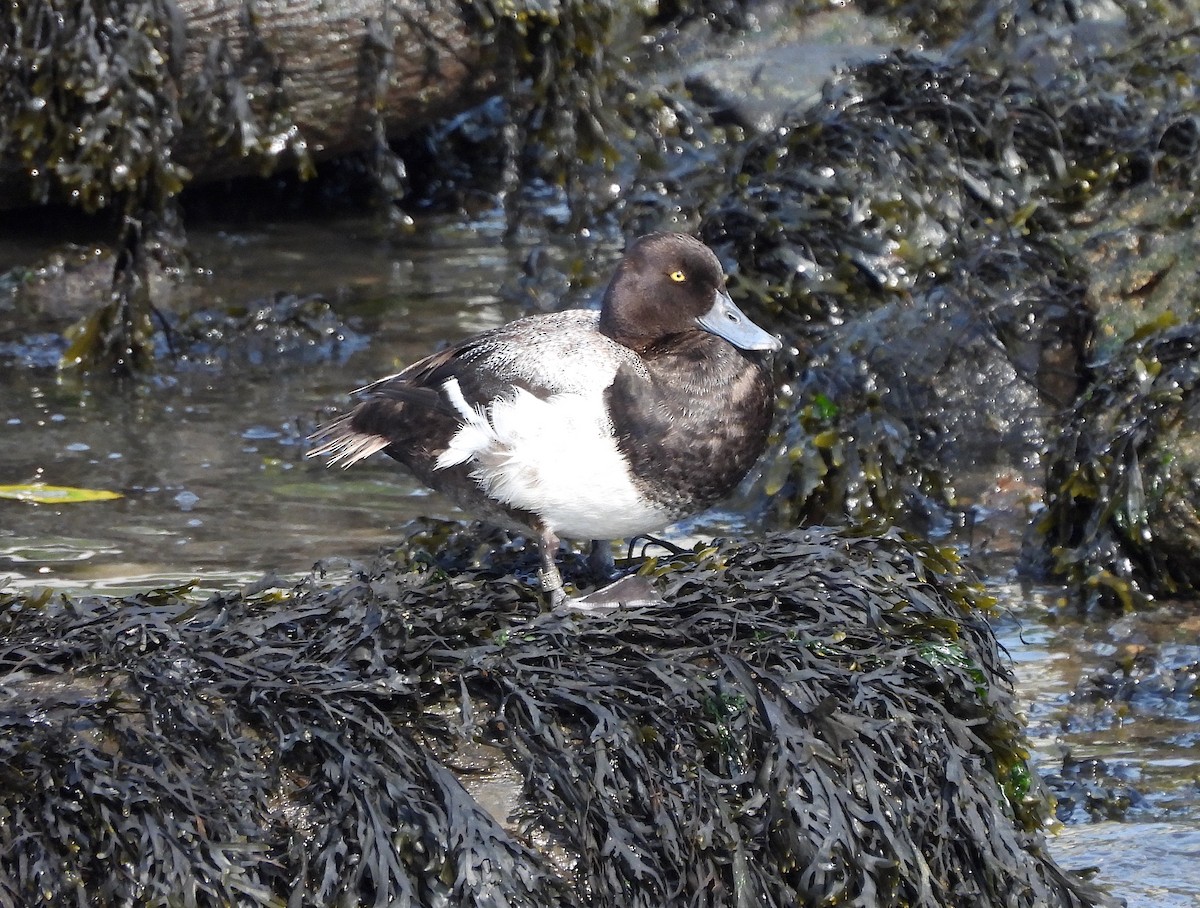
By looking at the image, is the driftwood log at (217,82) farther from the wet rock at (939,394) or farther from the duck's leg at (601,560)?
the duck's leg at (601,560)

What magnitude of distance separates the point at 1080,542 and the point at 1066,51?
4236 millimetres

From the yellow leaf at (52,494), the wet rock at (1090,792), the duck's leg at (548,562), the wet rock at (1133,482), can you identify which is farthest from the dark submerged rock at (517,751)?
the yellow leaf at (52,494)

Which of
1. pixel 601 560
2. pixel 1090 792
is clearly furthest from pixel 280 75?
pixel 1090 792

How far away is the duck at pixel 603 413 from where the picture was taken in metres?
4.26

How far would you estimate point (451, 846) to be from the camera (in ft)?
10.6

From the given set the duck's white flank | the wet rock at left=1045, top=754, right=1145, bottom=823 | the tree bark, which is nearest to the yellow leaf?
the tree bark

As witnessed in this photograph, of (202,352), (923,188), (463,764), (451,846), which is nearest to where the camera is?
(451,846)

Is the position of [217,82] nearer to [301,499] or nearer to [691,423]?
[301,499]

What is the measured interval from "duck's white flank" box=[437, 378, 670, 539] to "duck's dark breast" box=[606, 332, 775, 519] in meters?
0.05

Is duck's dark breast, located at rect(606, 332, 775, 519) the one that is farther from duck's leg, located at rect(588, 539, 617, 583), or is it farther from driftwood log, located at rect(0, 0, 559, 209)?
driftwood log, located at rect(0, 0, 559, 209)

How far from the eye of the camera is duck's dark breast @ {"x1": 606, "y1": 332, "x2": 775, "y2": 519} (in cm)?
425

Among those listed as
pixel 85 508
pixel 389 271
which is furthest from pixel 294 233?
pixel 85 508

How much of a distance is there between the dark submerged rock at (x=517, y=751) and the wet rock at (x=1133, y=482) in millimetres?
1780

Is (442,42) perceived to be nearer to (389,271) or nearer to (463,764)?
(389,271)
